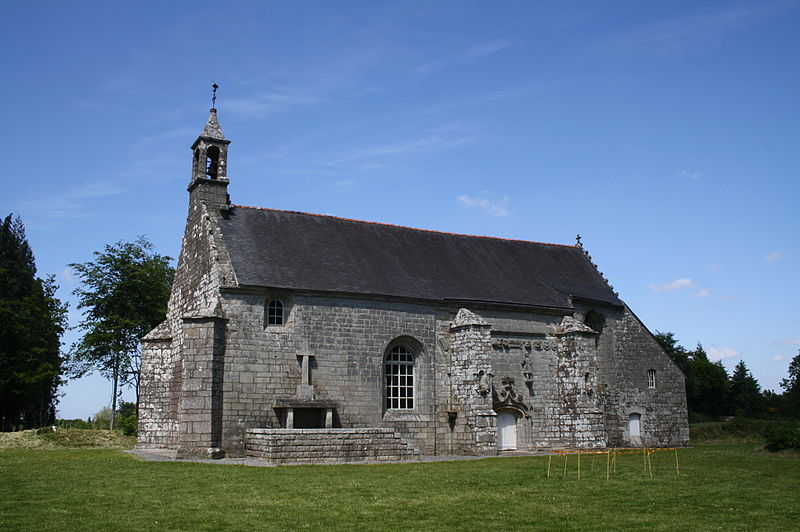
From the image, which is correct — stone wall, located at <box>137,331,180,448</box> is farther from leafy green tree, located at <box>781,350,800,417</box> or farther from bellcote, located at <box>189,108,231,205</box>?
leafy green tree, located at <box>781,350,800,417</box>

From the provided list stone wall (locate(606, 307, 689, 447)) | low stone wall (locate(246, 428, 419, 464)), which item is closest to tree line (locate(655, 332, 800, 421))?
stone wall (locate(606, 307, 689, 447))

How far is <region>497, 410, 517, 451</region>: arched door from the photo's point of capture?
1011 inches

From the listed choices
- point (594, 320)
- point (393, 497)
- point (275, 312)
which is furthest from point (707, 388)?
point (393, 497)

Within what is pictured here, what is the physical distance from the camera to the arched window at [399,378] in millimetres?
24359

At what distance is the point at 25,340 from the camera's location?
127 ft

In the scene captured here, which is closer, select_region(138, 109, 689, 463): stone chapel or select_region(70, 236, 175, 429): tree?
select_region(138, 109, 689, 463): stone chapel

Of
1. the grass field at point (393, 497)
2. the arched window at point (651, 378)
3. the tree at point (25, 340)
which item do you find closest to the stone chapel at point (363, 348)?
the arched window at point (651, 378)

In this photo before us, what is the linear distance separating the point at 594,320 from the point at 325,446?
49.3 feet

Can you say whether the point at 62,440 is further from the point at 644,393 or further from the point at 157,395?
the point at 644,393

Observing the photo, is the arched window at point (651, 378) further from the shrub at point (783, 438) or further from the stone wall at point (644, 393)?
the shrub at point (783, 438)

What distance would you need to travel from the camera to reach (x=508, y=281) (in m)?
28.4

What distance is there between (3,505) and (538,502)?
349 inches

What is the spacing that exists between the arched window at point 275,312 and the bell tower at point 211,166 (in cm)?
485

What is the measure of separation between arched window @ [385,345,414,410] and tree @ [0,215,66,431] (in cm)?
2310
